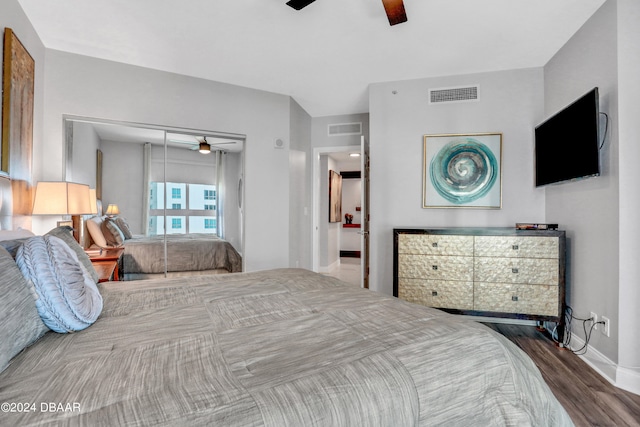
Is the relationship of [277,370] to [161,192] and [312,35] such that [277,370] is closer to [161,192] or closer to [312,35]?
[312,35]

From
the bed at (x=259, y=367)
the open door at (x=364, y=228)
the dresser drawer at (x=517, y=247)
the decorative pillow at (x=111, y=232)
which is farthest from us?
the open door at (x=364, y=228)

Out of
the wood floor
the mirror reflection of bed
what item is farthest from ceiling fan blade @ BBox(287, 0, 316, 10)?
the wood floor

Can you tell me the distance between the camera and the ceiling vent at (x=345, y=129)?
15.4 feet

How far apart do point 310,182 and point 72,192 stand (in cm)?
303

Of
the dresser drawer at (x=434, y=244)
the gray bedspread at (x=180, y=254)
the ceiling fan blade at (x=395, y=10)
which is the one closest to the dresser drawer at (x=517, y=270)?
the dresser drawer at (x=434, y=244)

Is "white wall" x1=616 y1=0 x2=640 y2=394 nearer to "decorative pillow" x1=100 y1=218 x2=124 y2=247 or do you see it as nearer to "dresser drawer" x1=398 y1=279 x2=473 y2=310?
"dresser drawer" x1=398 y1=279 x2=473 y2=310

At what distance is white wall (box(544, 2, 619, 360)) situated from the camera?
2.11 m

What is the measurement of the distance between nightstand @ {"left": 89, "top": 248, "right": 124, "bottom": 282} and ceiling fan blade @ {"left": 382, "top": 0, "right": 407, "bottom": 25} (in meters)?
2.76

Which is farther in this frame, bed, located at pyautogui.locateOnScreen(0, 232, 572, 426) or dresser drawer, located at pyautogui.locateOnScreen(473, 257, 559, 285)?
dresser drawer, located at pyautogui.locateOnScreen(473, 257, 559, 285)

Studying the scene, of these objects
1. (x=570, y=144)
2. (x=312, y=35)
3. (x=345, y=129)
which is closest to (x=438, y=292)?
(x=570, y=144)

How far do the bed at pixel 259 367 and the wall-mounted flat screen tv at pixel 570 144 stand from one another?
187cm

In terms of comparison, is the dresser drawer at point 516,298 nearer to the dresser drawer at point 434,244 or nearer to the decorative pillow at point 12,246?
the dresser drawer at point 434,244

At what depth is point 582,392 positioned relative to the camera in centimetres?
196

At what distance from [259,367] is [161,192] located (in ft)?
10.5
